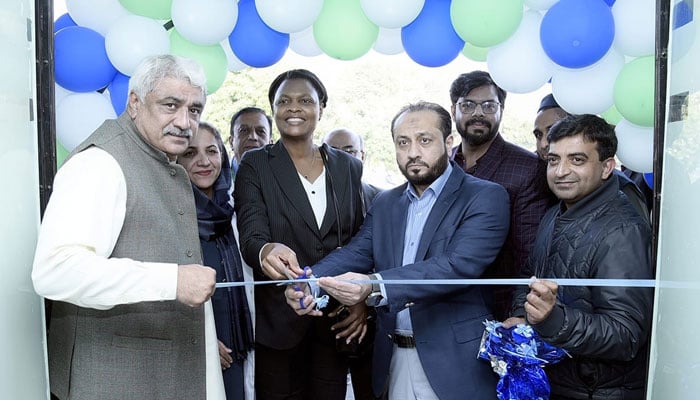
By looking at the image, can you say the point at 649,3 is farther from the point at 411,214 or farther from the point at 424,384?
Answer: the point at 424,384

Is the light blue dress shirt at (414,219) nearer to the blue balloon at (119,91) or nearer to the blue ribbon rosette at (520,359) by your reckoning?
the blue ribbon rosette at (520,359)

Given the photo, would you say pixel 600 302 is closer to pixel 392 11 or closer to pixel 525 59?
pixel 525 59

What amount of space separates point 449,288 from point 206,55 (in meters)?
1.65

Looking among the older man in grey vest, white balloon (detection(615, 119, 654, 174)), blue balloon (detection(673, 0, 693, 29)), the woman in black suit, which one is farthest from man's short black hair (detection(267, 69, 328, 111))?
blue balloon (detection(673, 0, 693, 29))

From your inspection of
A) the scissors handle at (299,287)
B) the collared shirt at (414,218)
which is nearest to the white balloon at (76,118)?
the scissors handle at (299,287)

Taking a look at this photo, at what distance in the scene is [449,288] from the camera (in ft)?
8.30

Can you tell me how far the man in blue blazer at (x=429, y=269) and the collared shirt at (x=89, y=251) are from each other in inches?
32.3

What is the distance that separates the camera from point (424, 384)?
101 inches

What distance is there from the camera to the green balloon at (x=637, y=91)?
277 cm

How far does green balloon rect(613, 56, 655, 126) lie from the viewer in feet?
9.10

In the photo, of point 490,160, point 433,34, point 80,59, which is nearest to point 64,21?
point 80,59

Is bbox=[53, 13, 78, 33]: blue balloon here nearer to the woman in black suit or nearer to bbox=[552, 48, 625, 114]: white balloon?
the woman in black suit

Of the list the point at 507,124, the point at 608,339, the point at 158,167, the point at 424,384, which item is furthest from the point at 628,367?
the point at 507,124

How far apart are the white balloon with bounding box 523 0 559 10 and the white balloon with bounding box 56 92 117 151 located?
2041 mm
